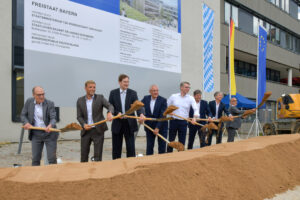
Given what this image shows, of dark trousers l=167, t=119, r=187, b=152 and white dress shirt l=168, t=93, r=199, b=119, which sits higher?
white dress shirt l=168, t=93, r=199, b=119

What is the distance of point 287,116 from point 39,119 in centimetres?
1085

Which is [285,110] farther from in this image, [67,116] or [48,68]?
[48,68]

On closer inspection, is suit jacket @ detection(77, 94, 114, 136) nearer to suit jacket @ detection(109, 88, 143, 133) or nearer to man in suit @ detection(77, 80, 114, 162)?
man in suit @ detection(77, 80, 114, 162)

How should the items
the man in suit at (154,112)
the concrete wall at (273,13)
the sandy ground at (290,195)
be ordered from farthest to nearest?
1. the concrete wall at (273,13)
2. the man in suit at (154,112)
3. the sandy ground at (290,195)

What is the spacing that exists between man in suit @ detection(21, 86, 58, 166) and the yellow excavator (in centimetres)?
1024

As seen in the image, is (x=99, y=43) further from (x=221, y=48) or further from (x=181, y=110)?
(x=221, y=48)

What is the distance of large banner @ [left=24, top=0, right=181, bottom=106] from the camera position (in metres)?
4.73

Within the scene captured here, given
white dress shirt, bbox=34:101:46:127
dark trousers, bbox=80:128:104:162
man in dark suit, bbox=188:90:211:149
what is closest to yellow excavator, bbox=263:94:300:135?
man in dark suit, bbox=188:90:211:149

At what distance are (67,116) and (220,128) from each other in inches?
219

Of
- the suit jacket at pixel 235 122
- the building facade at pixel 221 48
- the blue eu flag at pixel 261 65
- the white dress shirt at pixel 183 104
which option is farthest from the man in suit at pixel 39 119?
the blue eu flag at pixel 261 65

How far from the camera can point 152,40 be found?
6.55 m

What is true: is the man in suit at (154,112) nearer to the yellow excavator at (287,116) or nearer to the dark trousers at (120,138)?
the dark trousers at (120,138)

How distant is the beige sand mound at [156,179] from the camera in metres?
1.66

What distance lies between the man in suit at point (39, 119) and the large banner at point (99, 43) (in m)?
0.68
